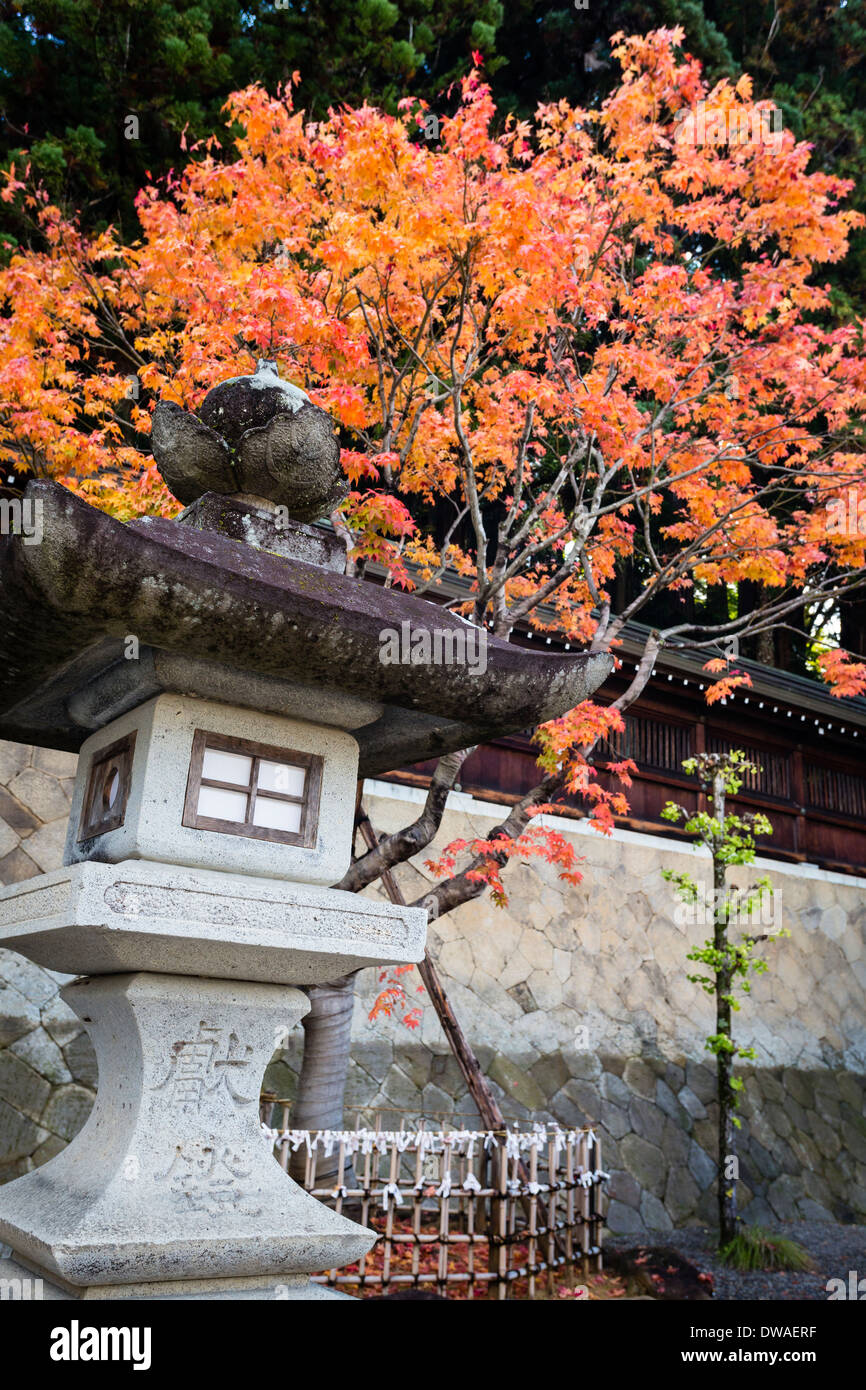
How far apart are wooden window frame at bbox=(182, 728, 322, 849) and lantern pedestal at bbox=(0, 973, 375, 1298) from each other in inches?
26.9

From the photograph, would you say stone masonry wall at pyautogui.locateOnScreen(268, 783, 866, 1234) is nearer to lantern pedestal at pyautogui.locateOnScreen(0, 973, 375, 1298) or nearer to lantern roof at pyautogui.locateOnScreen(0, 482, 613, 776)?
lantern pedestal at pyautogui.locateOnScreen(0, 973, 375, 1298)

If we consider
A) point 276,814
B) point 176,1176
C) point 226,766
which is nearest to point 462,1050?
point 176,1176

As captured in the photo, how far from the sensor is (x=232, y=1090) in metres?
4.29

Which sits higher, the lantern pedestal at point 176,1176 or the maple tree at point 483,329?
the maple tree at point 483,329

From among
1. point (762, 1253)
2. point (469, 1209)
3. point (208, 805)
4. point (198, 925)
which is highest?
point (208, 805)

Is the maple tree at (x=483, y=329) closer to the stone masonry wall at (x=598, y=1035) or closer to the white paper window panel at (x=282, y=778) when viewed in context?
the white paper window panel at (x=282, y=778)

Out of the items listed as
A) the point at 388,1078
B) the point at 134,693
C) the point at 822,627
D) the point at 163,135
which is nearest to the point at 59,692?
the point at 134,693

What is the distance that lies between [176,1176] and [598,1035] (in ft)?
31.9

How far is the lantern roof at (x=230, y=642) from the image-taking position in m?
3.46

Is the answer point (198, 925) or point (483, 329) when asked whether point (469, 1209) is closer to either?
point (198, 925)

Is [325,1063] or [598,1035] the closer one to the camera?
[325,1063]

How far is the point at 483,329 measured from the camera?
30.7ft

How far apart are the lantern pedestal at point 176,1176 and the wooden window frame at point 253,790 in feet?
2.25

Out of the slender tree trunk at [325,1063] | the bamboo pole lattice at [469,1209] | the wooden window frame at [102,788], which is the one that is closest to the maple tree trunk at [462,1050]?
the bamboo pole lattice at [469,1209]
